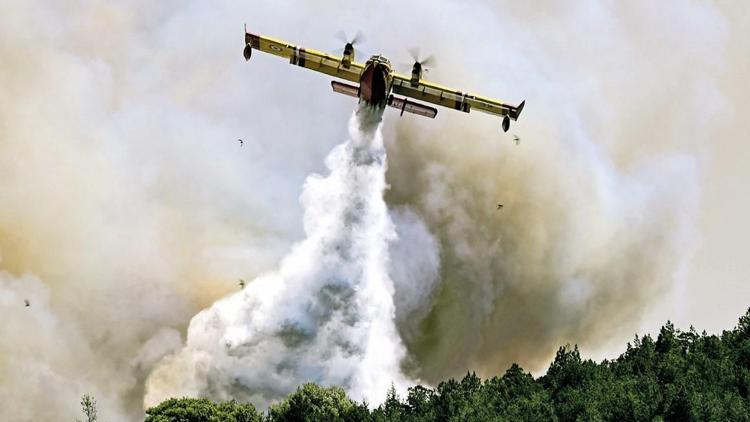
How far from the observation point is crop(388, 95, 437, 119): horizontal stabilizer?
109m

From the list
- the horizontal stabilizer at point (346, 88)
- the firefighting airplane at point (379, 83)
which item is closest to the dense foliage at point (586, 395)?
the firefighting airplane at point (379, 83)

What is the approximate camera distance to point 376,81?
343ft

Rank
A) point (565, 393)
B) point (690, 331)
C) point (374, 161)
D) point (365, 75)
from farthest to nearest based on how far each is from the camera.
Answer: point (690, 331)
point (374, 161)
point (565, 393)
point (365, 75)

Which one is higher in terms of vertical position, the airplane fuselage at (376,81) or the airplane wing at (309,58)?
the airplane wing at (309,58)

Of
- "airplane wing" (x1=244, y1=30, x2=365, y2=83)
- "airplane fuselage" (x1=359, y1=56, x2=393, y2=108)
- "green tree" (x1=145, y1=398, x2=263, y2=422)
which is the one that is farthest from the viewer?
"green tree" (x1=145, y1=398, x2=263, y2=422)

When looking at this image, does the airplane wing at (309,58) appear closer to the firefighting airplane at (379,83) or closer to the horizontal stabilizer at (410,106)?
the firefighting airplane at (379,83)

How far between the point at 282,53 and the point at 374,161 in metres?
15.8

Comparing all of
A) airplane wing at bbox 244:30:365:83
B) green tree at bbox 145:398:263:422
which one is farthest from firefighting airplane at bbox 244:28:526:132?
green tree at bbox 145:398:263:422

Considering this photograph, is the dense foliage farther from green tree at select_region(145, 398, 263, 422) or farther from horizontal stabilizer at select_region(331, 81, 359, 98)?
horizontal stabilizer at select_region(331, 81, 359, 98)

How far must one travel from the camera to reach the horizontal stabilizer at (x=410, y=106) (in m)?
109

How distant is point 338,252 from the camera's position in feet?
405

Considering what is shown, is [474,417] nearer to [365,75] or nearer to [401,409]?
[401,409]

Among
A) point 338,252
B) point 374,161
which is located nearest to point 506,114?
point 374,161

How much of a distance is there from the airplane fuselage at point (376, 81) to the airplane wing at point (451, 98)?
213cm
